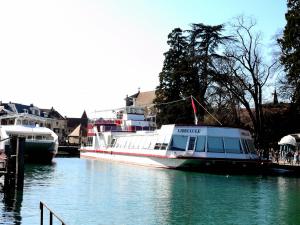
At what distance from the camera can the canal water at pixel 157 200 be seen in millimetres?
20703

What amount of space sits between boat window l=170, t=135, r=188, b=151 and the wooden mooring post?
19864mm

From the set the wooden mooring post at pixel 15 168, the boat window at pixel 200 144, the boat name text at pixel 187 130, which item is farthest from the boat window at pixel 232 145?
the wooden mooring post at pixel 15 168

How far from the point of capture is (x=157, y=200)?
84.6 ft

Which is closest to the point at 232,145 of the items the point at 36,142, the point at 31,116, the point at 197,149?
the point at 197,149

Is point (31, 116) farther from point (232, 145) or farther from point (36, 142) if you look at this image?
point (232, 145)

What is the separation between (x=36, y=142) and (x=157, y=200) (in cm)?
3187

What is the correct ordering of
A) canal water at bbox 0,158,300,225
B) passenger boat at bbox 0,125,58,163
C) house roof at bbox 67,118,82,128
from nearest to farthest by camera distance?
A: 1. canal water at bbox 0,158,300,225
2. passenger boat at bbox 0,125,58,163
3. house roof at bbox 67,118,82,128

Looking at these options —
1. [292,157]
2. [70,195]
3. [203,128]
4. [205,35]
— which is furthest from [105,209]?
[205,35]

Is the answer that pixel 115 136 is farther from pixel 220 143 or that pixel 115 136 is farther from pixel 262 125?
pixel 220 143

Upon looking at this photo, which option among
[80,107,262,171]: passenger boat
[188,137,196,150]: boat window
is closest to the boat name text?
[80,107,262,171]: passenger boat

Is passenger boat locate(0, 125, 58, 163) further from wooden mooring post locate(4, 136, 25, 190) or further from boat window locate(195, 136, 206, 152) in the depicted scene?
wooden mooring post locate(4, 136, 25, 190)

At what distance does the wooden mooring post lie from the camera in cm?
2631

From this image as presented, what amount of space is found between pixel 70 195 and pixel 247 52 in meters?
35.9

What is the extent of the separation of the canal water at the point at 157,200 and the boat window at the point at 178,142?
663 cm
